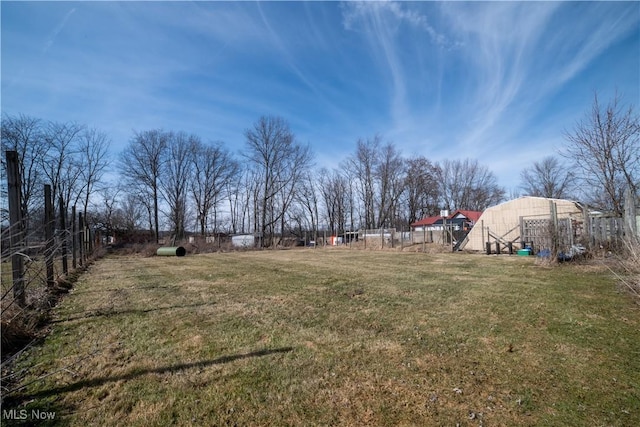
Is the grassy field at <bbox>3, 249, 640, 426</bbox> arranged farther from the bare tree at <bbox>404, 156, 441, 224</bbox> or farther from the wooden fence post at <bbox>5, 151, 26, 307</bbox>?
the bare tree at <bbox>404, 156, 441, 224</bbox>

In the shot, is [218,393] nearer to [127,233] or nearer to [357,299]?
[357,299]

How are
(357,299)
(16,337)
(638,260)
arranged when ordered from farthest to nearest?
1. (357,299)
2. (638,260)
3. (16,337)

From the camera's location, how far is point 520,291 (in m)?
6.97

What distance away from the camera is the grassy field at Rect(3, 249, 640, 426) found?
2455mm

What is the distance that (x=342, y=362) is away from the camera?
3.35m

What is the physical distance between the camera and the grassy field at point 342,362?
8.05ft

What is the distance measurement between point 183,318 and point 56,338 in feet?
5.23

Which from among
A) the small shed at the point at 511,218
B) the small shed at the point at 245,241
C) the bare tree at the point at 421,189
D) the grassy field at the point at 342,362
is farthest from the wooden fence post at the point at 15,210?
the bare tree at the point at 421,189

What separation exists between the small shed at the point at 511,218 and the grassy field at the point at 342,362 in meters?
14.5

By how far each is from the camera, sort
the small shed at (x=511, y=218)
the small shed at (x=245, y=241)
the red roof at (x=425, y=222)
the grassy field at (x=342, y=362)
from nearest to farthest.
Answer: the grassy field at (x=342, y=362), the small shed at (x=511, y=218), the small shed at (x=245, y=241), the red roof at (x=425, y=222)

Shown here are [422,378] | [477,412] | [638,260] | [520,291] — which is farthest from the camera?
[520,291]

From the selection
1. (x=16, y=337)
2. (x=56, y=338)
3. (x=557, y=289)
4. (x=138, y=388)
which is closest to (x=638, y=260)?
(x=557, y=289)

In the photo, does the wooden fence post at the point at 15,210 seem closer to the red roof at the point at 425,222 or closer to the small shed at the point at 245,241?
the small shed at the point at 245,241

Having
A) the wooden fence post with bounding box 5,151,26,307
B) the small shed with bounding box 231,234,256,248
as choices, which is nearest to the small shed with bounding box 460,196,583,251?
the small shed with bounding box 231,234,256,248
